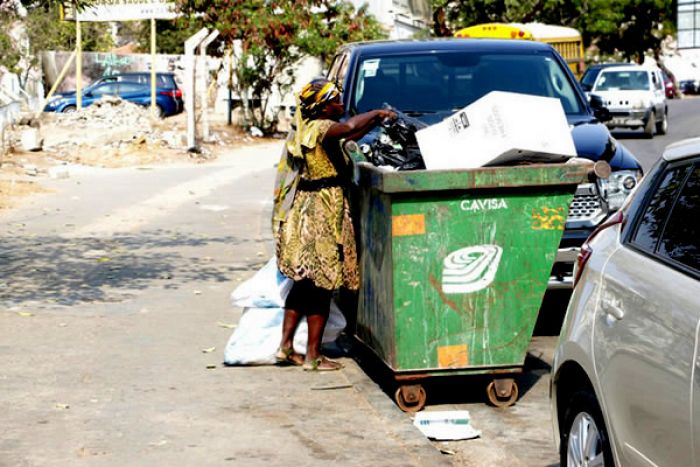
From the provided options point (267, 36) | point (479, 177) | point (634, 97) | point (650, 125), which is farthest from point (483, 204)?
point (267, 36)

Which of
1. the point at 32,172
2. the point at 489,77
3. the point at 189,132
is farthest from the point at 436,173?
the point at 189,132

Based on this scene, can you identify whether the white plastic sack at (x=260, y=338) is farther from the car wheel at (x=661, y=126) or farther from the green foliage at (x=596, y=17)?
the green foliage at (x=596, y=17)

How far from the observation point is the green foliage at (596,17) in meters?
62.2

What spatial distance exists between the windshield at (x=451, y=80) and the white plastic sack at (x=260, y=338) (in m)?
2.27

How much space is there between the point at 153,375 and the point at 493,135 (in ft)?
8.21

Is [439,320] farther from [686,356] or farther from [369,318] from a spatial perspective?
[686,356]

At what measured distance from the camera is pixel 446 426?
6.59m

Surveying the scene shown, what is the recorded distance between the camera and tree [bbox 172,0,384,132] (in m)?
31.1

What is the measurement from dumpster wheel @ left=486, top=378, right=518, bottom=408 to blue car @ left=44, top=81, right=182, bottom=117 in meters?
32.9

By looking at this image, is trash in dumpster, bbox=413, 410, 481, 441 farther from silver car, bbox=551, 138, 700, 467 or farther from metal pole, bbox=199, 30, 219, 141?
metal pole, bbox=199, 30, 219, 141

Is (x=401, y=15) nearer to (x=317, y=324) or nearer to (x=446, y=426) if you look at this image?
(x=317, y=324)

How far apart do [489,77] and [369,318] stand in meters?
3.23

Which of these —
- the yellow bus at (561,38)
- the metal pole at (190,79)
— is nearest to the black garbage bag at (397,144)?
the metal pole at (190,79)

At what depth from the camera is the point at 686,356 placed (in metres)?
3.79
